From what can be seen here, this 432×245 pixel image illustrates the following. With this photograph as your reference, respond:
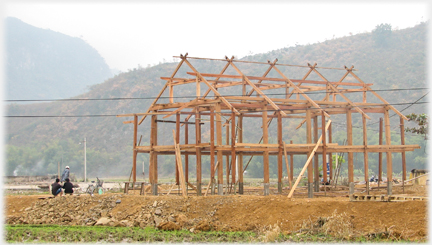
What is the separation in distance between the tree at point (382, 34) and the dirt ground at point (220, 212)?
96138 mm

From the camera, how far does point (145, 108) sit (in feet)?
355

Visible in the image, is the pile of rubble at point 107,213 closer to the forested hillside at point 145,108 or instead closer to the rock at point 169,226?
the rock at point 169,226

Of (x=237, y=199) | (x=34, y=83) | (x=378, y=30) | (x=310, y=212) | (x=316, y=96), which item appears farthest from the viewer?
(x=34, y=83)

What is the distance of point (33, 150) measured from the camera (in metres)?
96.2

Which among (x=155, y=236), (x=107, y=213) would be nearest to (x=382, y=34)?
(x=107, y=213)

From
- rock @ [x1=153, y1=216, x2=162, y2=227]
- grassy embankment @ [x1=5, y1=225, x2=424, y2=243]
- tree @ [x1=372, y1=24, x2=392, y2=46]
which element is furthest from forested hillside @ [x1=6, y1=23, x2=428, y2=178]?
grassy embankment @ [x1=5, y1=225, x2=424, y2=243]

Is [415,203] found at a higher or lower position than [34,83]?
lower

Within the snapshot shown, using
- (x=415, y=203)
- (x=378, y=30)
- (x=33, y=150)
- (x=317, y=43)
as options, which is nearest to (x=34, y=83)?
(x=33, y=150)

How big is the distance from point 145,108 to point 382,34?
5460cm

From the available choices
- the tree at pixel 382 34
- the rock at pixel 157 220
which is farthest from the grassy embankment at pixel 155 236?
the tree at pixel 382 34

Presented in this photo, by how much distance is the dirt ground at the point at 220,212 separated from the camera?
19.3m

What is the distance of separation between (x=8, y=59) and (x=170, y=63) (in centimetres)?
9078

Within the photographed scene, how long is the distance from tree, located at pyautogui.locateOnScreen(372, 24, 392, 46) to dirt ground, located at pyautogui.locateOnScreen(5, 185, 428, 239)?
96.1m

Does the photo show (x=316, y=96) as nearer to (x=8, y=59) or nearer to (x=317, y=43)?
(x=317, y=43)
